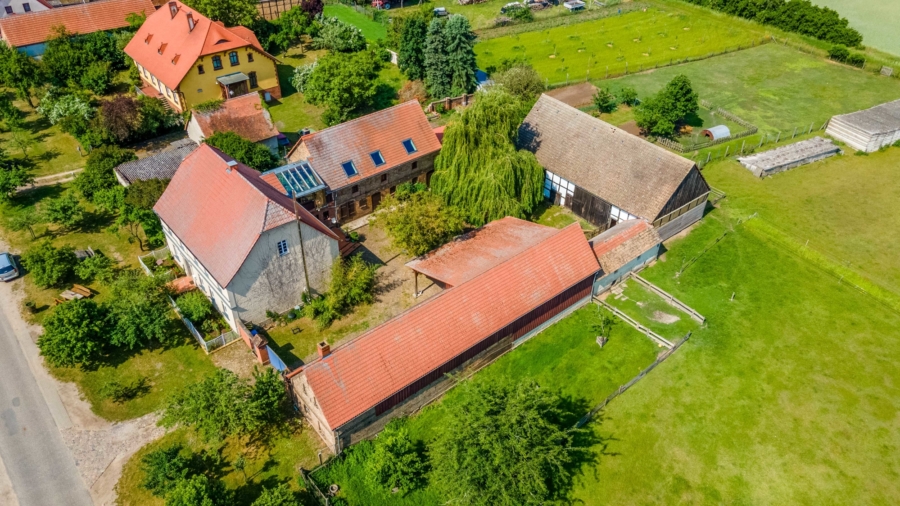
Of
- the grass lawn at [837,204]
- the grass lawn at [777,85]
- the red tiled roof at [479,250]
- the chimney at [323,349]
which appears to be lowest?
the grass lawn at [837,204]

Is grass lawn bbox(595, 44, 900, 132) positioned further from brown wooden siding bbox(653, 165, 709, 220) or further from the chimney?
the chimney

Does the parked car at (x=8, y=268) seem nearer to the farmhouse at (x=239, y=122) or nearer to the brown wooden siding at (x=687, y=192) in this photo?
the farmhouse at (x=239, y=122)

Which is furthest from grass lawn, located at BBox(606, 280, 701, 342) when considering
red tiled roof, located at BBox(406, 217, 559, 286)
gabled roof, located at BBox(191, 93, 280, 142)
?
gabled roof, located at BBox(191, 93, 280, 142)

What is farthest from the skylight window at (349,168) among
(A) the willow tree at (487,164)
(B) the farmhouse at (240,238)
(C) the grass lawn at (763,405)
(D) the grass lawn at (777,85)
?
(D) the grass lawn at (777,85)

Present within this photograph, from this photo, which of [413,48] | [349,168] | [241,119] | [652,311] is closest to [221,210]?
[349,168]

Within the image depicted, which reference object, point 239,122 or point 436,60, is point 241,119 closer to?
point 239,122

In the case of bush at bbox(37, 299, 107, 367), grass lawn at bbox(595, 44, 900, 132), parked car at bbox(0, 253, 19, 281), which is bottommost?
parked car at bbox(0, 253, 19, 281)
